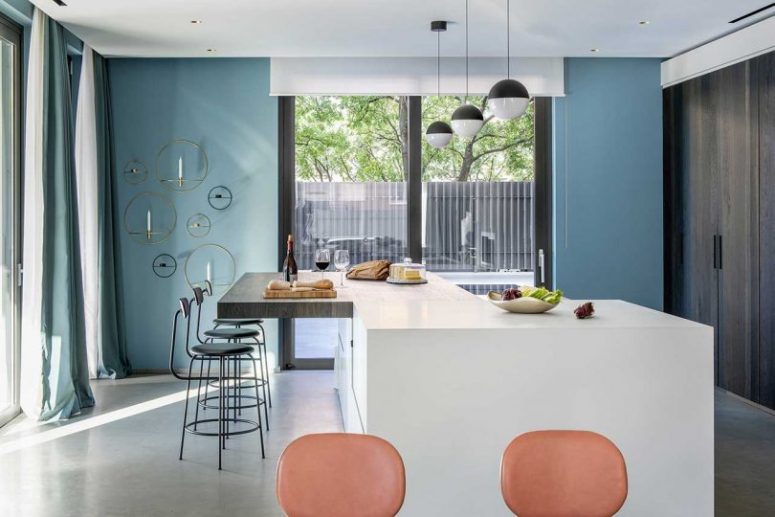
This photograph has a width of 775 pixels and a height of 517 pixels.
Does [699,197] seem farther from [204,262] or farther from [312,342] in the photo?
[204,262]

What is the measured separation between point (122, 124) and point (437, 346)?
4.84 meters

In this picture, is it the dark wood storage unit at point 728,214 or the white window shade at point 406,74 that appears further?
the white window shade at point 406,74

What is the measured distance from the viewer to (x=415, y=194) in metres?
7.08

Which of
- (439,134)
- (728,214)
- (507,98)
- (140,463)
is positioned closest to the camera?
(507,98)

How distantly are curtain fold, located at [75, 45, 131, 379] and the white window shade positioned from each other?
1.41 metres

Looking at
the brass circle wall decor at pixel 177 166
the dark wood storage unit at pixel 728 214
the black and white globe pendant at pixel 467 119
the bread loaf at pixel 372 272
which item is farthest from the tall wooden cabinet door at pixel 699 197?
the brass circle wall decor at pixel 177 166

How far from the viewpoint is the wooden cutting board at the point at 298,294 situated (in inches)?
150

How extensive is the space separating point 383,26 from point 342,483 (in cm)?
424

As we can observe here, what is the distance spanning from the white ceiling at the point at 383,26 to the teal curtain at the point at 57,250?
19.7 inches

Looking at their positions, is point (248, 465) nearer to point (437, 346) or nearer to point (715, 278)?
point (437, 346)

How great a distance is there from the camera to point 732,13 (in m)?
5.29

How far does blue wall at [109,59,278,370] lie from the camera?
676 cm

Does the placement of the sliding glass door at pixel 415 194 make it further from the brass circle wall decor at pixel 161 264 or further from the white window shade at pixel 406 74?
the brass circle wall decor at pixel 161 264

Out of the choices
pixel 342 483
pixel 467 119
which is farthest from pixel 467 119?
pixel 342 483
